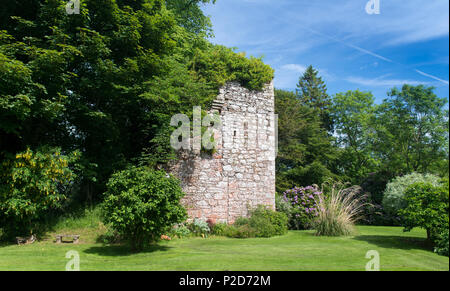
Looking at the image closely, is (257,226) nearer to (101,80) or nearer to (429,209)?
(429,209)

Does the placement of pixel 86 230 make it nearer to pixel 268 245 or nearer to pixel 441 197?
pixel 268 245

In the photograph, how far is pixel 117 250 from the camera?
7.00 meters

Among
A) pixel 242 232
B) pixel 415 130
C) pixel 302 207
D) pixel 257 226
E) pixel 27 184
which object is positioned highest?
pixel 415 130

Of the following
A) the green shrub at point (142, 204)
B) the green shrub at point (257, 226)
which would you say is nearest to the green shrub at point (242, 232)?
the green shrub at point (257, 226)

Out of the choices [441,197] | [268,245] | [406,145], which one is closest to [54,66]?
[268,245]

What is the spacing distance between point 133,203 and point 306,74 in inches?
1046

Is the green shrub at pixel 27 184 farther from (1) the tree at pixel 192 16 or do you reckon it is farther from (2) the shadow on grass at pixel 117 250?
(1) the tree at pixel 192 16

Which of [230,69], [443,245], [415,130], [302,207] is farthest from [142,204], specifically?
[415,130]

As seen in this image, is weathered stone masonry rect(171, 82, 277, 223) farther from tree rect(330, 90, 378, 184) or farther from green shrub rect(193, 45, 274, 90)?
tree rect(330, 90, 378, 184)

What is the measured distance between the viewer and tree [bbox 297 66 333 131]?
2617 centimetres

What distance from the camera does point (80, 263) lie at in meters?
5.67

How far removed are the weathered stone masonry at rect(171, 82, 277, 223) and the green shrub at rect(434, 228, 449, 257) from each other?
5507 millimetres

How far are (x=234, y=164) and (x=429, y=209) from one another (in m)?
5.88
